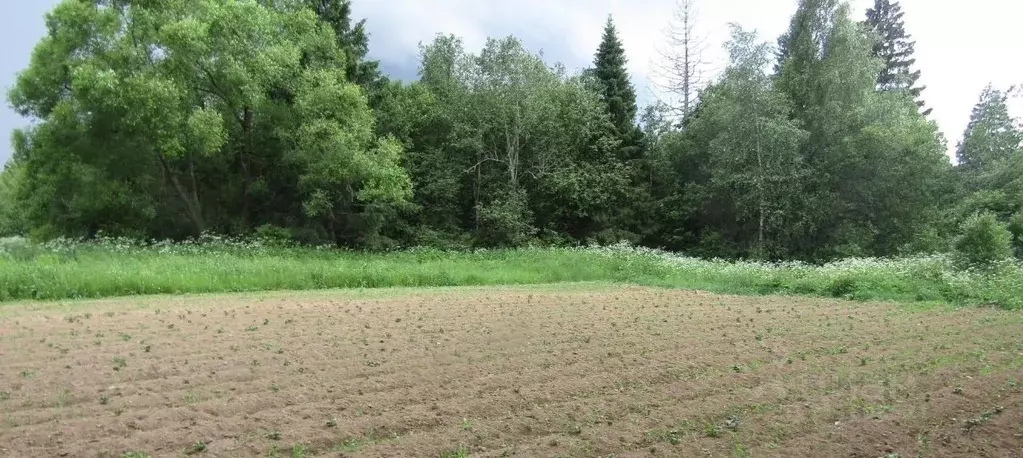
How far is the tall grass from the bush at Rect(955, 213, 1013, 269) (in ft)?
1.63

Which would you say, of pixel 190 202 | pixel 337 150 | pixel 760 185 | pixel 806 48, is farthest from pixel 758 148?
pixel 190 202

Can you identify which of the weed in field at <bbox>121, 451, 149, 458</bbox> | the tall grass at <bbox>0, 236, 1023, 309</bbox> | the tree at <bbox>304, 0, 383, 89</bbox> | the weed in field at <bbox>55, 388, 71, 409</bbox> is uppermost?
the tree at <bbox>304, 0, 383, 89</bbox>

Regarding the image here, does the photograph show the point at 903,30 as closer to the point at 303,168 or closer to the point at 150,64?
the point at 303,168

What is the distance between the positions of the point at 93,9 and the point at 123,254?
34.7ft

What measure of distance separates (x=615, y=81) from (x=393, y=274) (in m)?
23.0

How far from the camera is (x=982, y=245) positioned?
1730cm

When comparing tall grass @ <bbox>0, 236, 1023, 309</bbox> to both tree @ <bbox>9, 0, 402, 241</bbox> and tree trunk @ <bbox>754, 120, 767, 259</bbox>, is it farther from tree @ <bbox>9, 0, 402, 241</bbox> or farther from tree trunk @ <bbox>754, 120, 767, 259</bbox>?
tree trunk @ <bbox>754, 120, 767, 259</bbox>

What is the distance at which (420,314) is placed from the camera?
10.9 m

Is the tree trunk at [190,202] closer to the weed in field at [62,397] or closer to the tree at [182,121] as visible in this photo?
the tree at [182,121]

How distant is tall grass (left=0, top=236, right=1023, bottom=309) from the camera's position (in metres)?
12.8

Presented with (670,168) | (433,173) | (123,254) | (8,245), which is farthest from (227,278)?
(670,168)

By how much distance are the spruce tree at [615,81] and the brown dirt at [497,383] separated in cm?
2546

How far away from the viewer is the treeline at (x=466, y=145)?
880 inches

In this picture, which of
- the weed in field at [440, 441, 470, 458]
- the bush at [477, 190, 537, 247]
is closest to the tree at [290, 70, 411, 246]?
the bush at [477, 190, 537, 247]
